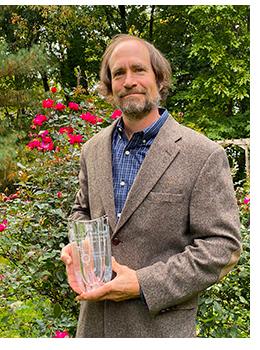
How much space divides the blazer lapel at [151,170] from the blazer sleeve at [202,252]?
0.34ft

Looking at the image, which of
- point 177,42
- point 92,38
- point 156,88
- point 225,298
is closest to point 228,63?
A: point 177,42

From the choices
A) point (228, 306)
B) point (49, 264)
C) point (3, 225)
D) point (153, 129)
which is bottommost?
point (228, 306)

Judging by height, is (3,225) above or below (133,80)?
below

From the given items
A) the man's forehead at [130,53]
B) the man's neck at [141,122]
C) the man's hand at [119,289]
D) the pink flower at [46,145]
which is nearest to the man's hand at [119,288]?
the man's hand at [119,289]

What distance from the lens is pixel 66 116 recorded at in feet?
9.94

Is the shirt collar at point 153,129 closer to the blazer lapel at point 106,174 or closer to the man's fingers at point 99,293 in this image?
the blazer lapel at point 106,174

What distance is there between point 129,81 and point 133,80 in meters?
0.01

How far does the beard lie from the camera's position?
1.41 metres

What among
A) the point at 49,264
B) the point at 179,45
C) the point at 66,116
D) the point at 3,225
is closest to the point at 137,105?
the point at 49,264

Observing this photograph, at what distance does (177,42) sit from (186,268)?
363 inches

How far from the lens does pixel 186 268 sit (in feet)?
4.18

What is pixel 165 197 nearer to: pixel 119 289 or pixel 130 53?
pixel 119 289

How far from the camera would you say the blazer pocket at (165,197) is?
131 cm

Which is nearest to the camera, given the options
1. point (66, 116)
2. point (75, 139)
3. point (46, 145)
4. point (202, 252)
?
point (202, 252)
